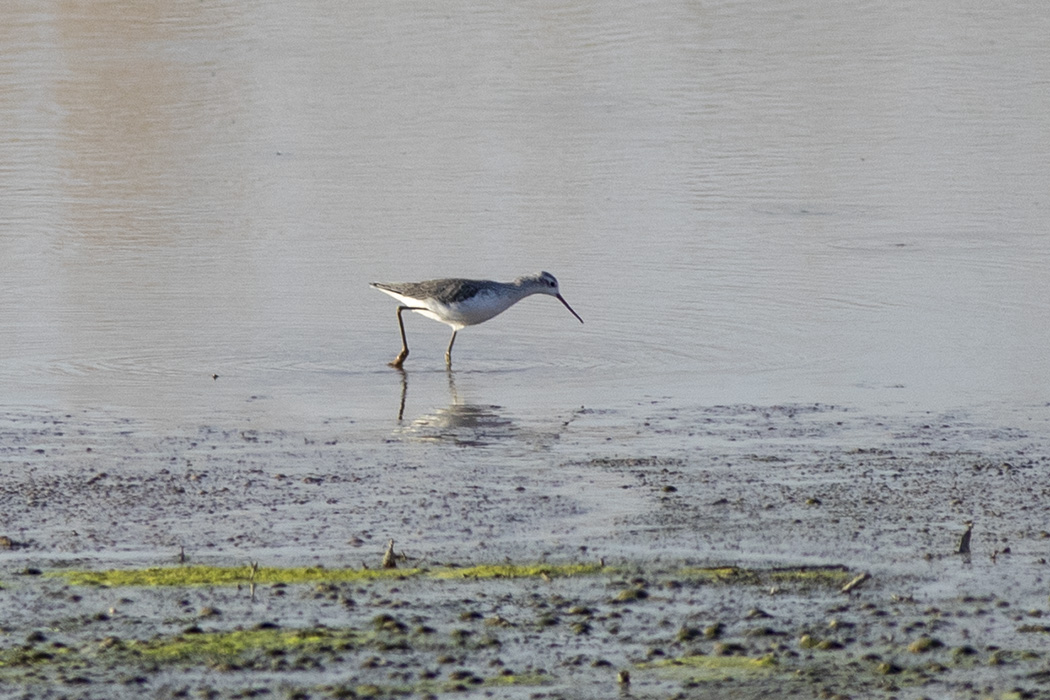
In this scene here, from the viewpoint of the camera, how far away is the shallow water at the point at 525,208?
432 inches

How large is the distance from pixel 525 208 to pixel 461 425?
7037 millimetres

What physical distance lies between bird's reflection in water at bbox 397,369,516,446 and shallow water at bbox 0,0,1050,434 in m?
0.10

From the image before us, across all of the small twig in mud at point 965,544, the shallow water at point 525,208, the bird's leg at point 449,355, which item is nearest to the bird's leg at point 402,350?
the shallow water at point 525,208

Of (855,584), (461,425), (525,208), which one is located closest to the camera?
(855,584)

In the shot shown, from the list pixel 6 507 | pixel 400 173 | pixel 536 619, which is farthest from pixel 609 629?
pixel 400 173

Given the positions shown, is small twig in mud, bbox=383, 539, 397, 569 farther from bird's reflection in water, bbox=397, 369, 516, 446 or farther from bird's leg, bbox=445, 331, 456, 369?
bird's leg, bbox=445, 331, 456, 369

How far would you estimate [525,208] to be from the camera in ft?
54.3

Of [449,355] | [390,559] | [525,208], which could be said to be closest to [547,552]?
[390,559]

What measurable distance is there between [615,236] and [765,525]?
8.00 metres

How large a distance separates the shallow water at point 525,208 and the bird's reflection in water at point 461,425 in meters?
0.10

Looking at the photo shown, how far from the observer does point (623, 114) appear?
21156mm

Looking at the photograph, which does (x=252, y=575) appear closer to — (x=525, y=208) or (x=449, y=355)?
(x=449, y=355)

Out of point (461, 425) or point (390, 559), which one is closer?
point (390, 559)

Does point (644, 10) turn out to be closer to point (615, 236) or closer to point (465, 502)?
point (615, 236)
